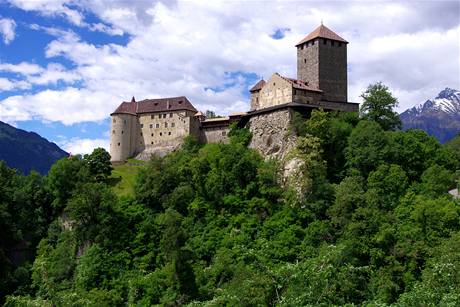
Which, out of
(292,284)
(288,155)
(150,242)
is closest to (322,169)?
(288,155)

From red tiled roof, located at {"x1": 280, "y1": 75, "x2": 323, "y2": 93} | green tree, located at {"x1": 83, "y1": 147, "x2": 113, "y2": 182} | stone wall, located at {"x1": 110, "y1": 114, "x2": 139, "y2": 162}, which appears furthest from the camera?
stone wall, located at {"x1": 110, "y1": 114, "x2": 139, "y2": 162}

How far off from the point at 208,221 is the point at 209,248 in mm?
3944

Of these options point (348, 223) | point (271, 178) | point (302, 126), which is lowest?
point (348, 223)

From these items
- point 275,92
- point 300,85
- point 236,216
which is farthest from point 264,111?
point 236,216

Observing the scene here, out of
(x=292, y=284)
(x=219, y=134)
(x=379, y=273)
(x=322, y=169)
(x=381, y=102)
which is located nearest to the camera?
(x=292, y=284)

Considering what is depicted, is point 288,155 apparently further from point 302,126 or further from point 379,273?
point 379,273

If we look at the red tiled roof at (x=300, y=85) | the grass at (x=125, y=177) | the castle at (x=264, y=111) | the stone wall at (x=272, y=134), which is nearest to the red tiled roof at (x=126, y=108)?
the castle at (x=264, y=111)

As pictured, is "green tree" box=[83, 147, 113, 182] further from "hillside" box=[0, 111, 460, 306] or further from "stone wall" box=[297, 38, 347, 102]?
"stone wall" box=[297, 38, 347, 102]

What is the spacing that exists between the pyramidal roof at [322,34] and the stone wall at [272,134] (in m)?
10.3

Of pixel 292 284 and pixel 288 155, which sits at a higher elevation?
pixel 288 155

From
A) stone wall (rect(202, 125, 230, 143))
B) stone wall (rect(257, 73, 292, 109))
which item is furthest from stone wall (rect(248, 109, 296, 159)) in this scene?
stone wall (rect(202, 125, 230, 143))

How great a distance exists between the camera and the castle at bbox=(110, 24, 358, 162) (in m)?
65.2

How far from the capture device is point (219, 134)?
74438 mm

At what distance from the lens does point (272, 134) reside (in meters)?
65.2
